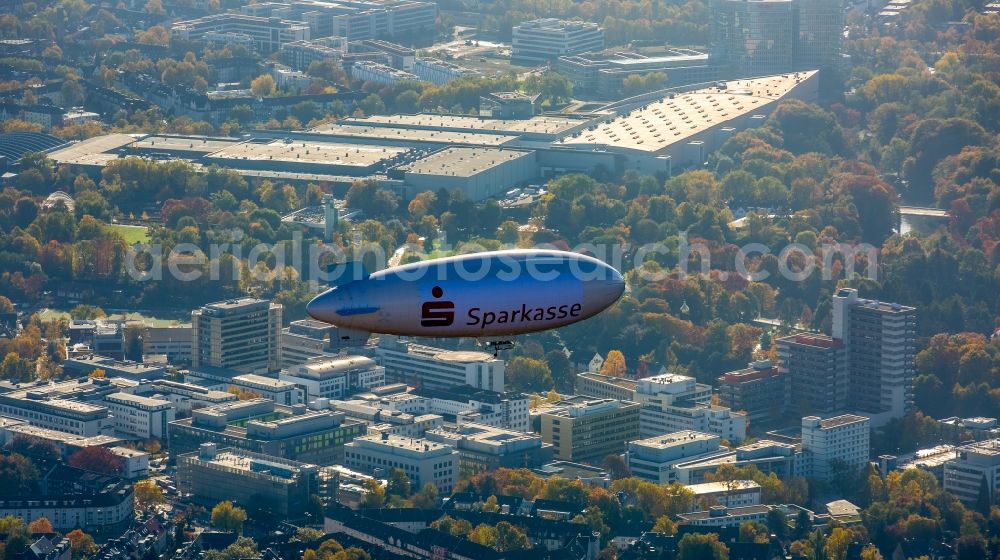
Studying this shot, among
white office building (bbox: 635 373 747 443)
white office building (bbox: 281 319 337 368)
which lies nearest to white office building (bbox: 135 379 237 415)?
white office building (bbox: 281 319 337 368)

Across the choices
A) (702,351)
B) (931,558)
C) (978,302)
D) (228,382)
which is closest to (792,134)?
(978,302)

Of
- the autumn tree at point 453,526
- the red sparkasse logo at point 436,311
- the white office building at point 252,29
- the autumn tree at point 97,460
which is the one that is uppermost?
the red sparkasse logo at point 436,311

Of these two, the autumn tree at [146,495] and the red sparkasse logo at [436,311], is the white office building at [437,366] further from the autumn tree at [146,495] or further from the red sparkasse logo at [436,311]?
the red sparkasse logo at [436,311]

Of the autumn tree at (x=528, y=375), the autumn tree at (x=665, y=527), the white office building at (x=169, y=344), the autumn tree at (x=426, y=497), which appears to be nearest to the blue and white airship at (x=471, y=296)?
the autumn tree at (x=665, y=527)

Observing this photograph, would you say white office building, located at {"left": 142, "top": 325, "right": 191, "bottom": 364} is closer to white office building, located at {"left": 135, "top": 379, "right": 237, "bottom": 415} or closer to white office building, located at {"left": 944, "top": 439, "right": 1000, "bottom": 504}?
white office building, located at {"left": 135, "top": 379, "right": 237, "bottom": 415}

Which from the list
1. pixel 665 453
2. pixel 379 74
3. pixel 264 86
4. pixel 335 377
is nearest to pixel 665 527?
pixel 665 453

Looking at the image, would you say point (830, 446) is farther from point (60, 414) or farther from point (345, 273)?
point (345, 273)
